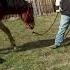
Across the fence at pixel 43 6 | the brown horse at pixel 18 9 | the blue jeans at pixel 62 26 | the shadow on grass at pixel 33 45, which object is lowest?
the fence at pixel 43 6

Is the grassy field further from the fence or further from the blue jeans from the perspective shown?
the fence

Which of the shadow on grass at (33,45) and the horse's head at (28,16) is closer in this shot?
the horse's head at (28,16)

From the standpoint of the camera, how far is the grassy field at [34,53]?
8.17m

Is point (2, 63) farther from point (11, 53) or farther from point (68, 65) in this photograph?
point (68, 65)

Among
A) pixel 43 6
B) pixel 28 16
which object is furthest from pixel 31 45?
pixel 43 6

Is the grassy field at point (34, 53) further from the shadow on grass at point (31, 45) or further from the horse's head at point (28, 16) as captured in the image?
the horse's head at point (28, 16)

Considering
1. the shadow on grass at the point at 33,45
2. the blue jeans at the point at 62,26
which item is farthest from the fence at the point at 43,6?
the blue jeans at the point at 62,26

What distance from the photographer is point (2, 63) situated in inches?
328

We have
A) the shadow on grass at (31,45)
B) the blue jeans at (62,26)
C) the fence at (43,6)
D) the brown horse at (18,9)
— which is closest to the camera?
the brown horse at (18,9)

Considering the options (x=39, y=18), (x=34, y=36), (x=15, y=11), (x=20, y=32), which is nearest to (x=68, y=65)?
(x=15, y=11)

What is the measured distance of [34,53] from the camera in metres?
9.09

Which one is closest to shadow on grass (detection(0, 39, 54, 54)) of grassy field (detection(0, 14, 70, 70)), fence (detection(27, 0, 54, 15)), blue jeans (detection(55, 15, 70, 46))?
grassy field (detection(0, 14, 70, 70))

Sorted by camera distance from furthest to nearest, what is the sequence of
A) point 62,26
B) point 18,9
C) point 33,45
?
point 33,45 → point 62,26 → point 18,9

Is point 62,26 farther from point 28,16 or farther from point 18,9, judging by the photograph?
point 18,9
